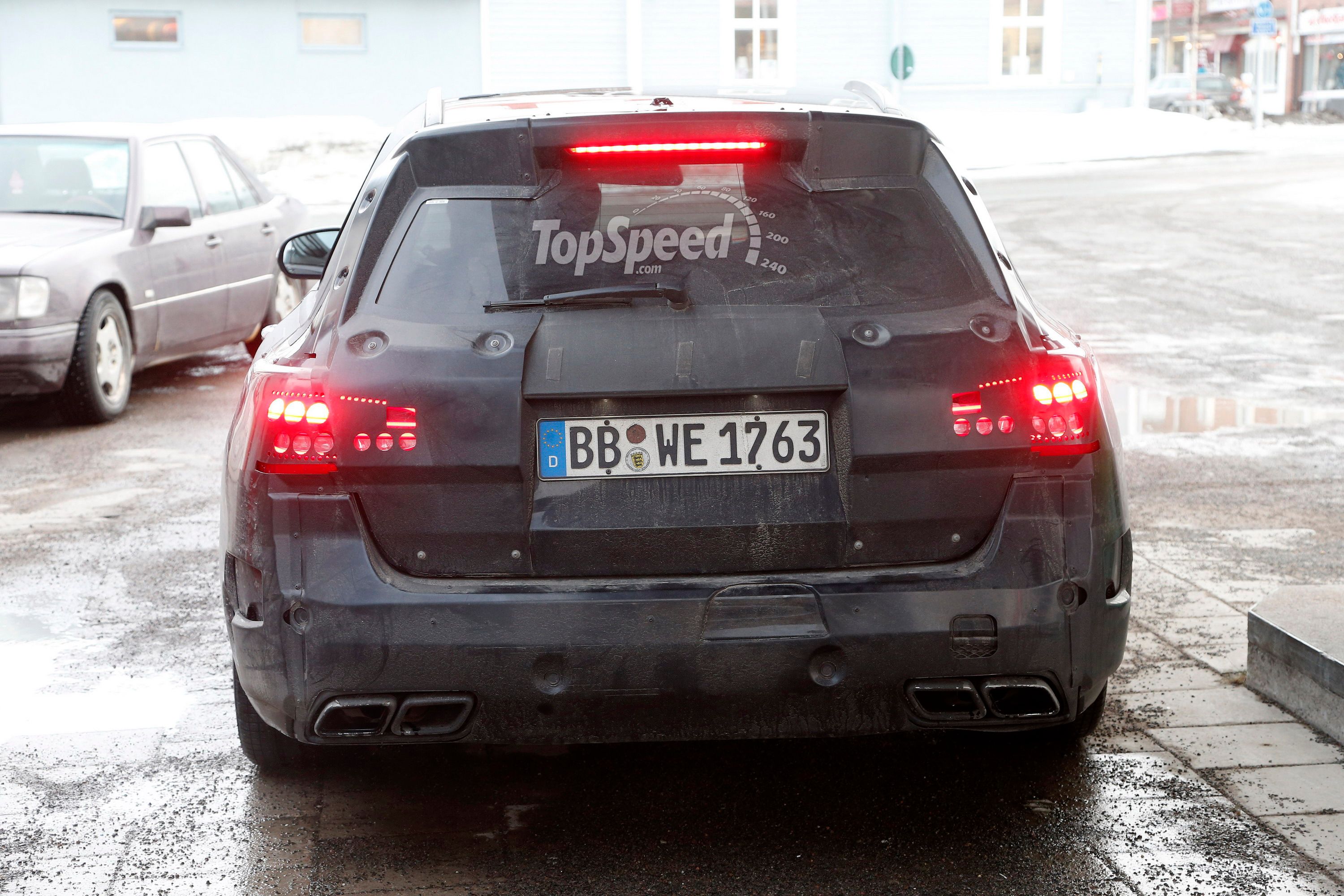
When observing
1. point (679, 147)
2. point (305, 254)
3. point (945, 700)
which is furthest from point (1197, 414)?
point (679, 147)

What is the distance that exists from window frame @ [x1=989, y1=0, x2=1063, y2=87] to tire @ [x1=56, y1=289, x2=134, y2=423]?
29.6 m

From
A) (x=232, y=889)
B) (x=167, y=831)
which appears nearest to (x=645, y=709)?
(x=232, y=889)

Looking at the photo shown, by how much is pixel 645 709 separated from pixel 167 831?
1.19 metres

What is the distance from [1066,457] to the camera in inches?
133

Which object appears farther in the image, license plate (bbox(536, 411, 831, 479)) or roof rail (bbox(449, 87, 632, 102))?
roof rail (bbox(449, 87, 632, 102))

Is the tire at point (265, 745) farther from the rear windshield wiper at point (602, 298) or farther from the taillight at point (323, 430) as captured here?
the rear windshield wiper at point (602, 298)

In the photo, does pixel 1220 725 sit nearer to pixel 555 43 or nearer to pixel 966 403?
pixel 966 403

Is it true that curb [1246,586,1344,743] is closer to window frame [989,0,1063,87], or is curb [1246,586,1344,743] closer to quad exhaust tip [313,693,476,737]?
quad exhaust tip [313,693,476,737]

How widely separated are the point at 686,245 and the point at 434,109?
31.8 inches

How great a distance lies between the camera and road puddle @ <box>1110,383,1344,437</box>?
344 inches

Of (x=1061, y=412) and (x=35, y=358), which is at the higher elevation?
(x=1061, y=412)

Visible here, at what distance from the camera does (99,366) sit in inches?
364

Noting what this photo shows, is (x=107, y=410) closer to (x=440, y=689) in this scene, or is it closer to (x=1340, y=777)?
(x=440, y=689)

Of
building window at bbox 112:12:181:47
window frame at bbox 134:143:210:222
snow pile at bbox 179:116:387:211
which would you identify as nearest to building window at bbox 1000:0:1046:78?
snow pile at bbox 179:116:387:211
